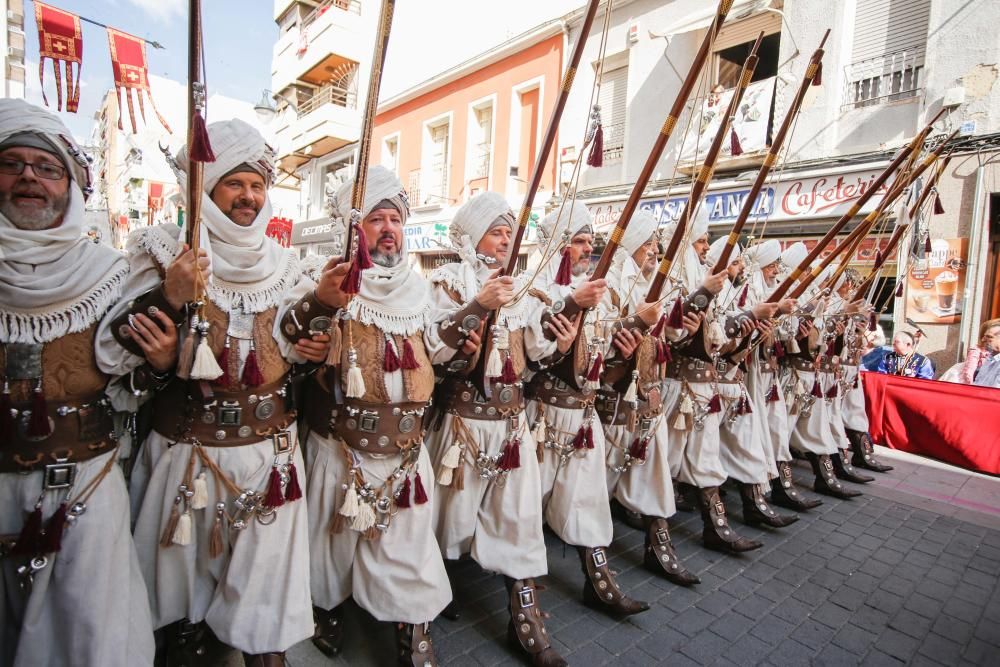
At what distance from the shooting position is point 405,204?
96.7 inches

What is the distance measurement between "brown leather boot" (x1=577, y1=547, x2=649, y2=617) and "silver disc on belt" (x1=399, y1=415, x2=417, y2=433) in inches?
45.2

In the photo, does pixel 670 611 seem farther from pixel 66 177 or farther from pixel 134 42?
pixel 134 42

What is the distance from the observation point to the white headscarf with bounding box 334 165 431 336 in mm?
2221

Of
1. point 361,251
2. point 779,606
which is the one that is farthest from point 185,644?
point 779,606

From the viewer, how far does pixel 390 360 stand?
2.18 m

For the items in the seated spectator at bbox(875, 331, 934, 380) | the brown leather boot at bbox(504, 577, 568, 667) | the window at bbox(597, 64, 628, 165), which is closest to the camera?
the brown leather boot at bbox(504, 577, 568, 667)

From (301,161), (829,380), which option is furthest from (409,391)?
(301,161)

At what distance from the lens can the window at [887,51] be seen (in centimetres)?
741

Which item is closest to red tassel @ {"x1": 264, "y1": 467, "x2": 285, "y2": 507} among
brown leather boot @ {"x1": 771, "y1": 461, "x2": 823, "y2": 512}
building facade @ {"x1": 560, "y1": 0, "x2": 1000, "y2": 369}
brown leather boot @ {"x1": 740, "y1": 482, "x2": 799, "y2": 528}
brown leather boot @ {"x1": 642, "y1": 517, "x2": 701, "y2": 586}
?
brown leather boot @ {"x1": 642, "y1": 517, "x2": 701, "y2": 586}

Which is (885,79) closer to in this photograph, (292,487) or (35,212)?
(292,487)

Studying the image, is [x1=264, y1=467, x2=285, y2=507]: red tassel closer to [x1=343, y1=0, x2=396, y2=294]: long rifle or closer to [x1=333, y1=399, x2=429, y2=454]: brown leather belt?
[x1=333, y1=399, x2=429, y2=454]: brown leather belt

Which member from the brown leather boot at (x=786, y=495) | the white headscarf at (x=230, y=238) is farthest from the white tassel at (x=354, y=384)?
the brown leather boot at (x=786, y=495)

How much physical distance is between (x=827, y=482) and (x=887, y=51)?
6233mm

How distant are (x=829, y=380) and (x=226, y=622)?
521 centimetres
